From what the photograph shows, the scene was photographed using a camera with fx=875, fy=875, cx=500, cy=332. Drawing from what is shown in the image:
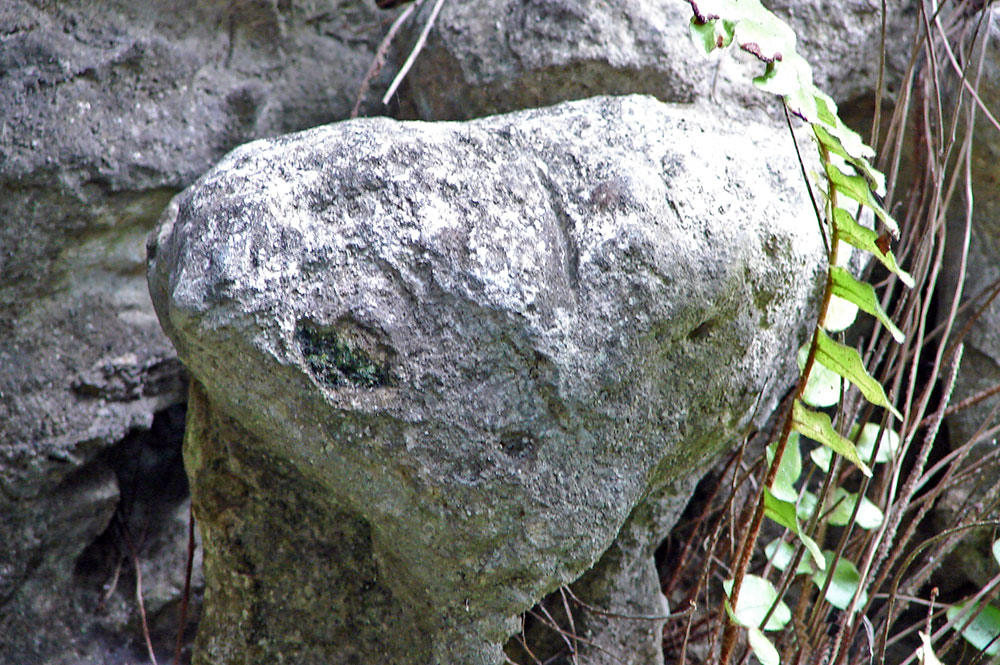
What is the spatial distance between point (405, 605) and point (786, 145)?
0.73m

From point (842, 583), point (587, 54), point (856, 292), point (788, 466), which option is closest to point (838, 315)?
point (856, 292)

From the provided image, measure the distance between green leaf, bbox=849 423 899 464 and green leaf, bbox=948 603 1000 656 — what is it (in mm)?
223

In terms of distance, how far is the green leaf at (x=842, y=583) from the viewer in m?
1.13

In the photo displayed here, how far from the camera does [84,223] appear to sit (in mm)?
1307

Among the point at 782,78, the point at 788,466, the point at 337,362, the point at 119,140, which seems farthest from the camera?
the point at 119,140

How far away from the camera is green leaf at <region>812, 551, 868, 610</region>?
1128 mm

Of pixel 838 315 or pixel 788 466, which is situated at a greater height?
pixel 838 315

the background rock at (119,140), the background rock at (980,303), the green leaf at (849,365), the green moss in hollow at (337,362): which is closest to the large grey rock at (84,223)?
the background rock at (119,140)

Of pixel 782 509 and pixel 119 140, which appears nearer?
pixel 782 509

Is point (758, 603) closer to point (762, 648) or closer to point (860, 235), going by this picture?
point (762, 648)

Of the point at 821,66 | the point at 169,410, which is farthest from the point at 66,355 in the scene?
the point at 821,66

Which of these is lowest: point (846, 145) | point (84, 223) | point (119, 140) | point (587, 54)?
point (84, 223)

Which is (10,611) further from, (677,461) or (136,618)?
(677,461)

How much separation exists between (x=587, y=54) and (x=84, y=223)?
78 centimetres
